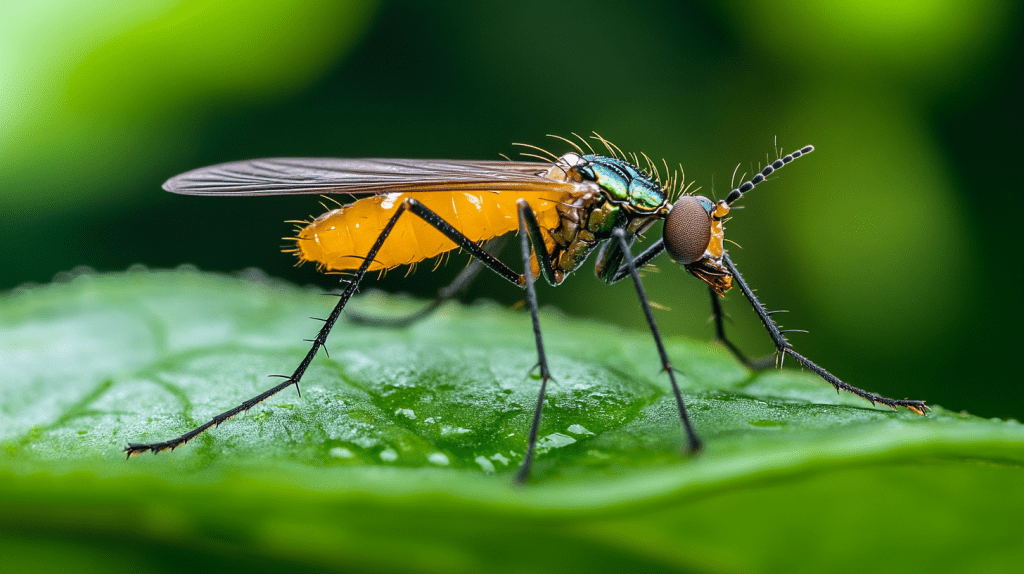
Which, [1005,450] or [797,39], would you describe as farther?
[797,39]

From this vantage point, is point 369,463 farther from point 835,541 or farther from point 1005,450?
point 1005,450

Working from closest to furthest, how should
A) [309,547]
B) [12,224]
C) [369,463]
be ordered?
[309,547] → [369,463] → [12,224]

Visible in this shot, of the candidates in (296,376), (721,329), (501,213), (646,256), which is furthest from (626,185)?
(296,376)

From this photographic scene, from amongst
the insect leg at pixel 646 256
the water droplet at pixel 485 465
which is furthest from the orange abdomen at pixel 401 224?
the water droplet at pixel 485 465

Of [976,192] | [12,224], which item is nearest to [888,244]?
[976,192]

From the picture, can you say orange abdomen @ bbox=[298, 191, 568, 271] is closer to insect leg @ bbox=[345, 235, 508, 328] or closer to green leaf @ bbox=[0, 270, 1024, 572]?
insect leg @ bbox=[345, 235, 508, 328]

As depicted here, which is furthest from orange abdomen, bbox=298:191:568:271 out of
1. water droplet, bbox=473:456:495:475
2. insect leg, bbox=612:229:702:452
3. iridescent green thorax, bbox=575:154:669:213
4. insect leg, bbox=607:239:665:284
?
water droplet, bbox=473:456:495:475

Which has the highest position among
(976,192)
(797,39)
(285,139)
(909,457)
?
(797,39)
